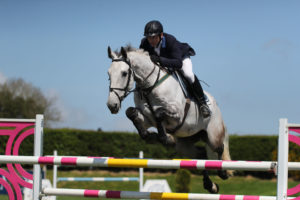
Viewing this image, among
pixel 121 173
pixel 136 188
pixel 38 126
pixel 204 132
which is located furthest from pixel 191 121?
pixel 121 173

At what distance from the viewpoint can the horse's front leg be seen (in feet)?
16.7

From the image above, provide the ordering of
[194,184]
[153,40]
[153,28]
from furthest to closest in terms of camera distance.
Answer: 1. [194,184]
2. [153,40]
3. [153,28]

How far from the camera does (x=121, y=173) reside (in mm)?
18234

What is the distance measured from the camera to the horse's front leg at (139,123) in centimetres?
508

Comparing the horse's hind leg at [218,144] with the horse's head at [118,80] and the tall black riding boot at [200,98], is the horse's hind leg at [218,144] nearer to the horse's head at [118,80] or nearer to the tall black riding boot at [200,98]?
the tall black riding boot at [200,98]

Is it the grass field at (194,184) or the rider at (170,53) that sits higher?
the rider at (170,53)

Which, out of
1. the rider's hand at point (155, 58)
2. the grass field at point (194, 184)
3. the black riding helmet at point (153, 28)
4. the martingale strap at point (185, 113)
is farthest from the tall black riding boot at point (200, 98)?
the grass field at point (194, 184)

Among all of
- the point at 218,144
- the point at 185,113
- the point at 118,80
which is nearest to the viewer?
the point at 118,80

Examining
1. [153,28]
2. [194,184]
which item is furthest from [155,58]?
[194,184]

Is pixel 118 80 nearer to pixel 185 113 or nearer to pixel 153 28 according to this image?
pixel 153 28

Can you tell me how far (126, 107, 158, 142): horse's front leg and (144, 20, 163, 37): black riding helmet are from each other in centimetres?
88

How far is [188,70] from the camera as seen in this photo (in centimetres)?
558

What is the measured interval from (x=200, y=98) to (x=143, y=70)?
0.89m

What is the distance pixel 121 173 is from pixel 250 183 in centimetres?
497
